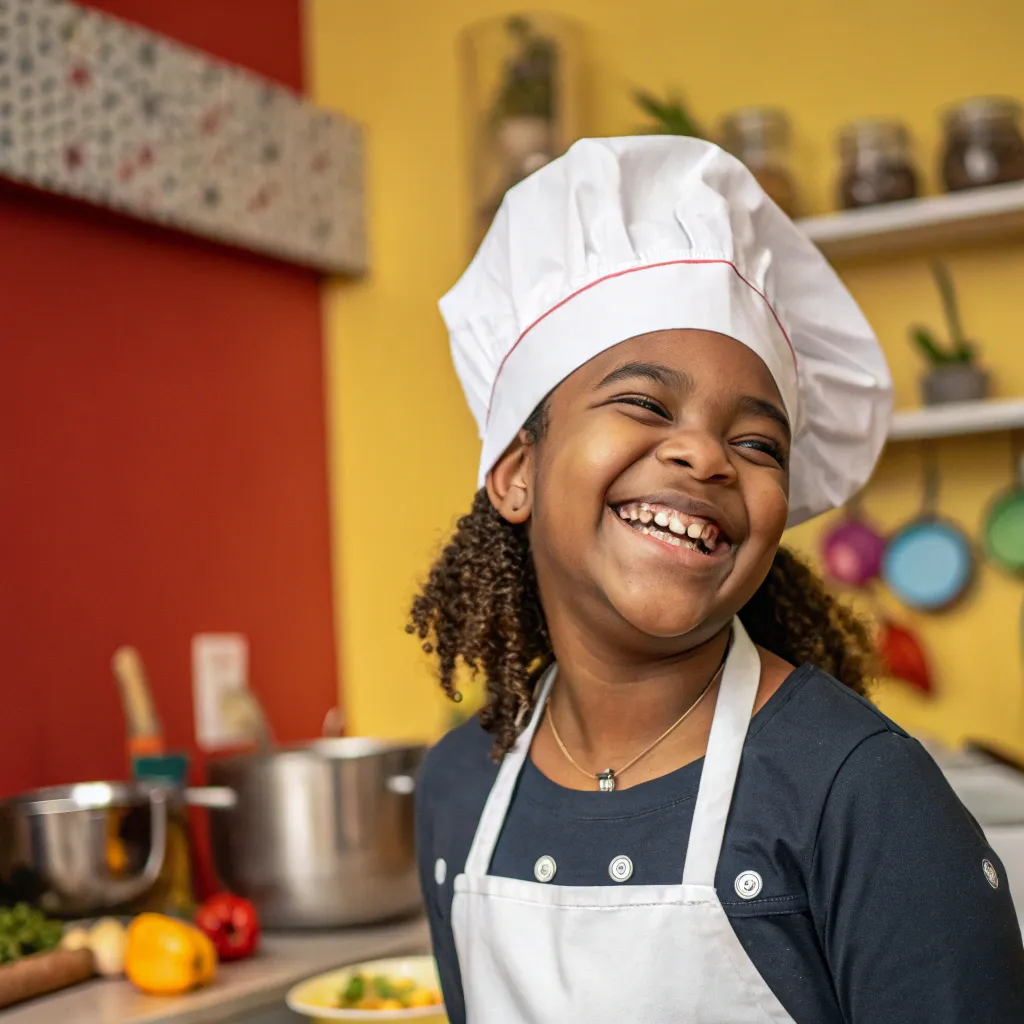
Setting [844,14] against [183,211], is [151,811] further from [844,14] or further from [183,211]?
[844,14]

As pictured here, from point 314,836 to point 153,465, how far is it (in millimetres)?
627

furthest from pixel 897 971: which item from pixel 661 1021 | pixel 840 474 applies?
pixel 840 474

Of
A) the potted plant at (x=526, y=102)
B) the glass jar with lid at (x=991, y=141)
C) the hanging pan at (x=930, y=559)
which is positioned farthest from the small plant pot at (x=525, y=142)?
the hanging pan at (x=930, y=559)

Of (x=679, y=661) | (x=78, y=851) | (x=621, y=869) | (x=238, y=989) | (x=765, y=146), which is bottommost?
(x=238, y=989)

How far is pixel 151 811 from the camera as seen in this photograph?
1.54 metres

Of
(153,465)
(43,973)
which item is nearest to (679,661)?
(43,973)

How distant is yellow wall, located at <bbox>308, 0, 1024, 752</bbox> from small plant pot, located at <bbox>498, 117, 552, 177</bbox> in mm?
131

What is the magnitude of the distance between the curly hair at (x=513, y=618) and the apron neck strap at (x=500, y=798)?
0.01m

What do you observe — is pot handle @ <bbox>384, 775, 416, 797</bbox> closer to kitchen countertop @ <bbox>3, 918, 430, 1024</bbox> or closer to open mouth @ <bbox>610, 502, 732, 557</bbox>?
kitchen countertop @ <bbox>3, 918, 430, 1024</bbox>

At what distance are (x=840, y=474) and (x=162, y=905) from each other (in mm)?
931

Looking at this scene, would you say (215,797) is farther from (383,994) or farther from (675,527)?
(675,527)

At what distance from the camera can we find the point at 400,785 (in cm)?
160

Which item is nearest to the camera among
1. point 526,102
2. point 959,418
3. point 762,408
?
point 762,408

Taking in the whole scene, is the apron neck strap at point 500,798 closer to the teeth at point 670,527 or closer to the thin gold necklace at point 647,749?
the thin gold necklace at point 647,749
